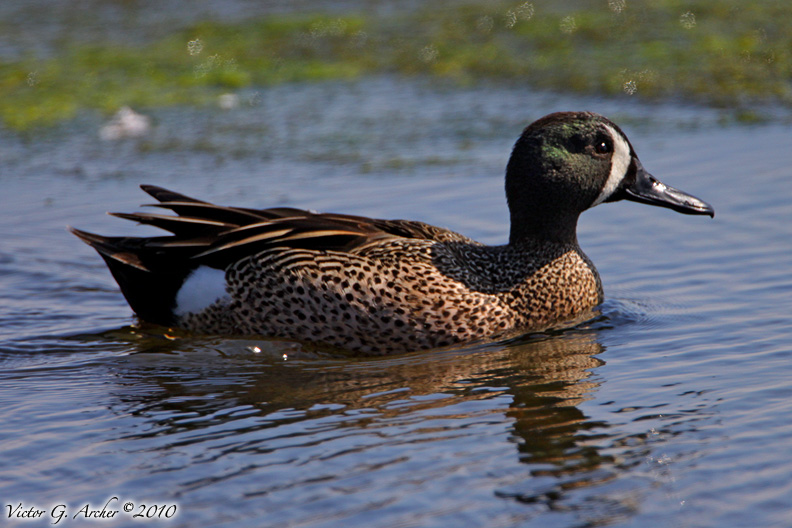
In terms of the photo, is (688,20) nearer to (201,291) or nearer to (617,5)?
(617,5)

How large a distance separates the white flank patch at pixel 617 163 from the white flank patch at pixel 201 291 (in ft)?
7.09

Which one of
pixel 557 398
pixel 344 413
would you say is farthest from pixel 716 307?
pixel 344 413

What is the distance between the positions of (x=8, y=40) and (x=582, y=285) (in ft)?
28.5

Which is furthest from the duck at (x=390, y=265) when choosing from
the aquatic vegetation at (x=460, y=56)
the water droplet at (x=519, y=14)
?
the water droplet at (x=519, y=14)

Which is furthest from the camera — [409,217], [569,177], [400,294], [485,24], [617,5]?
[617,5]

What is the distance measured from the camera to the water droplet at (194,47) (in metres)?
12.1

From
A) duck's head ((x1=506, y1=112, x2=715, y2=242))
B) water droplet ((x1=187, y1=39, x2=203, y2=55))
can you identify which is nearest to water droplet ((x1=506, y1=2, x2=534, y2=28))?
water droplet ((x1=187, y1=39, x2=203, y2=55))

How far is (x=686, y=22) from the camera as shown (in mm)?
11727

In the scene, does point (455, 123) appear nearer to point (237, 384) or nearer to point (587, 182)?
point (587, 182)

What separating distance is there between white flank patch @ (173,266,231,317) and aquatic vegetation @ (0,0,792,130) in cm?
487

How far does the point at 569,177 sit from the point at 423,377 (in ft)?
5.11

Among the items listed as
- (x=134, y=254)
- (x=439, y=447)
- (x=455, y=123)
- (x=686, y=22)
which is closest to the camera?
(x=439, y=447)

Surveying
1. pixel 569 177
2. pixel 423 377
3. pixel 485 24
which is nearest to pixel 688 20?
pixel 485 24

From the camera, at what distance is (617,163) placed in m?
6.23
